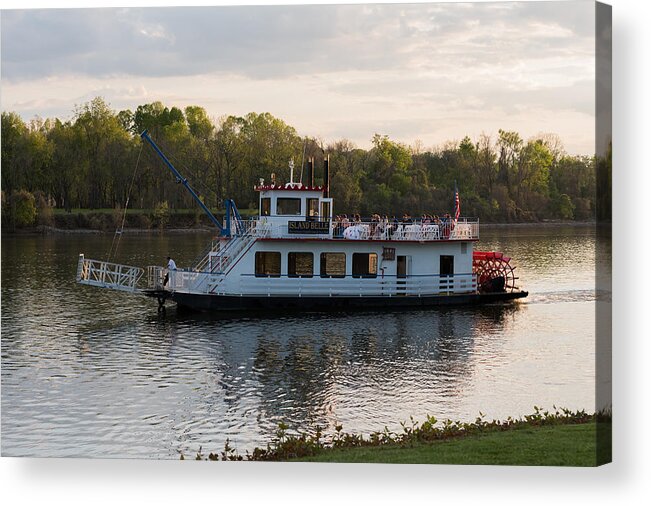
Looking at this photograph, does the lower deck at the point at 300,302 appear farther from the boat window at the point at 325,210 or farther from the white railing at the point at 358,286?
the boat window at the point at 325,210

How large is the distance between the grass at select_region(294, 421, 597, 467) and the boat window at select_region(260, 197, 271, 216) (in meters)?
16.9

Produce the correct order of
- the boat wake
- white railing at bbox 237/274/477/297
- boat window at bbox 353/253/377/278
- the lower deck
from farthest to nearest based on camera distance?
the boat wake → boat window at bbox 353/253/377/278 → white railing at bbox 237/274/477/297 → the lower deck

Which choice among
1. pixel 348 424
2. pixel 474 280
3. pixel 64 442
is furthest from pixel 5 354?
pixel 474 280

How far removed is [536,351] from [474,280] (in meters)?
8.62

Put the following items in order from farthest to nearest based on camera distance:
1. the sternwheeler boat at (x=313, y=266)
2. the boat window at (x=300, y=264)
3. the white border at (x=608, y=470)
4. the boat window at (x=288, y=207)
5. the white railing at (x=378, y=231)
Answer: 1. the boat window at (x=288, y=207)
2. the boat window at (x=300, y=264)
3. the white railing at (x=378, y=231)
4. the sternwheeler boat at (x=313, y=266)
5. the white border at (x=608, y=470)

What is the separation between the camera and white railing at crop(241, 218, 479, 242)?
3180cm

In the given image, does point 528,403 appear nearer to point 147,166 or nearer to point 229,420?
point 229,420

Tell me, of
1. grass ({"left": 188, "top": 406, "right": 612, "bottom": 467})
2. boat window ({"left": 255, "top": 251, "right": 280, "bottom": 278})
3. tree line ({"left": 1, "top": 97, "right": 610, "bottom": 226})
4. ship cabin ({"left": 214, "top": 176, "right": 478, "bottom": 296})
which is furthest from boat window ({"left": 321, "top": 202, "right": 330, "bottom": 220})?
tree line ({"left": 1, "top": 97, "right": 610, "bottom": 226})

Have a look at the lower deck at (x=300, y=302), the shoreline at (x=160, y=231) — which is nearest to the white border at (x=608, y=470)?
the lower deck at (x=300, y=302)

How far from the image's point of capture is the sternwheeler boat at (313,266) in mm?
31234

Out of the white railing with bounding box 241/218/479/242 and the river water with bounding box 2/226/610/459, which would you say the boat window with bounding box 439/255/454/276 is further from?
the river water with bounding box 2/226/610/459

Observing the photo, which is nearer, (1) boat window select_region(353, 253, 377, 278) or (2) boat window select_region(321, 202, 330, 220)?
(1) boat window select_region(353, 253, 377, 278)

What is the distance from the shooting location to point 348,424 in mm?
18266

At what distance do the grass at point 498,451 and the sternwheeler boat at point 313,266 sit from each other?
616 inches
